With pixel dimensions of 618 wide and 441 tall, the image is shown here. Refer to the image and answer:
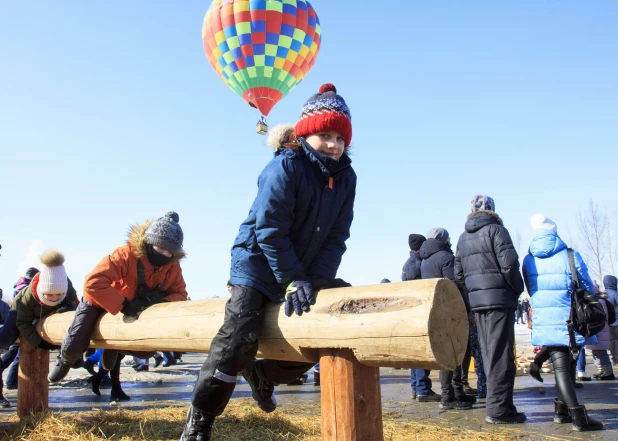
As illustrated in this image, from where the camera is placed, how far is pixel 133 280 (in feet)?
15.1

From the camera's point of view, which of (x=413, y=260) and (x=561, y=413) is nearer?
(x=561, y=413)

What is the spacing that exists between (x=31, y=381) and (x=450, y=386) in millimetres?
4485

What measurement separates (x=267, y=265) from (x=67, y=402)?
599 cm

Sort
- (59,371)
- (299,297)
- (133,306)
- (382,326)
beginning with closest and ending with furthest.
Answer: (382,326)
(299,297)
(133,306)
(59,371)

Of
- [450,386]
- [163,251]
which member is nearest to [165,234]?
[163,251]

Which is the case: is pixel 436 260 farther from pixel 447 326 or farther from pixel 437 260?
pixel 447 326

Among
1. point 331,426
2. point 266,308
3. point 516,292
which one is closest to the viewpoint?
point 331,426

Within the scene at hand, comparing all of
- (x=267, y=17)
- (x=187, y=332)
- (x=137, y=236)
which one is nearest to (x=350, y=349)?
(x=187, y=332)

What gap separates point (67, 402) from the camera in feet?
25.3


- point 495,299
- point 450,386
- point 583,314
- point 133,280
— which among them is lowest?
point 450,386

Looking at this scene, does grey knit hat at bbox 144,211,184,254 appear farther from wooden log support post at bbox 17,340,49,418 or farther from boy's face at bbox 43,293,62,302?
wooden log support post at bbox 17,340,49,418

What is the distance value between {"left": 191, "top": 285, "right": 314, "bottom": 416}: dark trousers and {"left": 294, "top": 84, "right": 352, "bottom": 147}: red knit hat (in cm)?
105

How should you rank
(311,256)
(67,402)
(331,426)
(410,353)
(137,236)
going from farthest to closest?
(67,402)
(137,236)
(311,256)
(331,426)
(410,353)

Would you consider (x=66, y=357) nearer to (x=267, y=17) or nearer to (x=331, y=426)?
(x=331, y=426)
